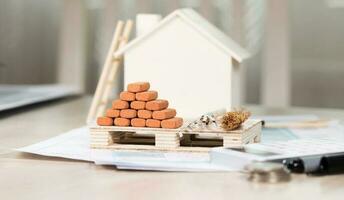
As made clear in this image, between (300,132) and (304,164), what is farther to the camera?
(300,132)

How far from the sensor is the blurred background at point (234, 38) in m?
1.50

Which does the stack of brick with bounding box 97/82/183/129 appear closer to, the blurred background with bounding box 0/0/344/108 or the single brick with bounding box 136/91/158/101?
the single brick with bounding box 136/91/158/101

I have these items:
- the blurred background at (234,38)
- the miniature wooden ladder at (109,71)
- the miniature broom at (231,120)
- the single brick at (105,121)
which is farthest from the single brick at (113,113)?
the blurred background at (234,38)

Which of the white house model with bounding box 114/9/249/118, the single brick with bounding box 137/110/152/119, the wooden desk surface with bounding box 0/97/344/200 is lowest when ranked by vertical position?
the wooden desk surface with bounding box 0/97/344/200

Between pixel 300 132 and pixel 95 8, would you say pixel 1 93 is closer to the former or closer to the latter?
→ pixel 95 8

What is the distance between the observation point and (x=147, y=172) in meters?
0.71

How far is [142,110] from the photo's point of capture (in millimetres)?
772

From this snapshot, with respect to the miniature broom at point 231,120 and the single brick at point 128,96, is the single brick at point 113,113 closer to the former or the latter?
the single brick at point 128,96

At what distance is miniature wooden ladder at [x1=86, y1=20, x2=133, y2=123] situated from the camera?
1.10 m

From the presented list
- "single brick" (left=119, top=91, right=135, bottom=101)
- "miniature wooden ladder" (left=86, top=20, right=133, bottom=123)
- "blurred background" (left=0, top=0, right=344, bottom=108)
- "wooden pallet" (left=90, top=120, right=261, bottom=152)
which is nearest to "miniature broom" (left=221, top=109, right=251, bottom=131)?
"wooden pallet" (left=90, top=120, right=261, bottom=152)

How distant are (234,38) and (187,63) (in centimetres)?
63

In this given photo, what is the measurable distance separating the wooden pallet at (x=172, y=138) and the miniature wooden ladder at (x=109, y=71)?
265mm

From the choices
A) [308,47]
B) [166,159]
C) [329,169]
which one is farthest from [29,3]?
[329,169]

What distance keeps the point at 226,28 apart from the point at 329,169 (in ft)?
3.06
